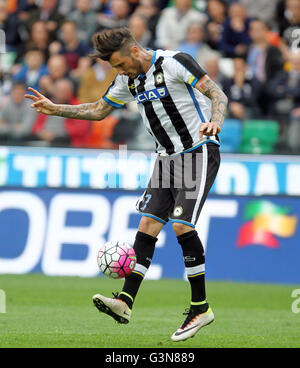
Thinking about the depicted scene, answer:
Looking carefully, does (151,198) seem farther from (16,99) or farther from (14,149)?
(16,99)

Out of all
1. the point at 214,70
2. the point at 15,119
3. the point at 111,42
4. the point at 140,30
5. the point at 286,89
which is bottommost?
the point at 15,119

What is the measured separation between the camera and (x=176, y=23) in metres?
15.0

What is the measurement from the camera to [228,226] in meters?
12.0

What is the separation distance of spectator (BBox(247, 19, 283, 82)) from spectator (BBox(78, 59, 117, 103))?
2.53m

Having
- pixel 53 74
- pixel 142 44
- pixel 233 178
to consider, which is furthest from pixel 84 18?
pixel 233 178

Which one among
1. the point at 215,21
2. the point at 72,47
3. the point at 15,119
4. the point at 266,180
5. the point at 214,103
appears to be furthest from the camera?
the point at 215,21

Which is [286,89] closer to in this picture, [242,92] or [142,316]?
[242,92]

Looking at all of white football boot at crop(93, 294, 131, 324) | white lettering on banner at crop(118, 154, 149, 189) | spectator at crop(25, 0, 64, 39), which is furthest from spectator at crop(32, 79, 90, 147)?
white football boot at crop(93, 294, 131, 324)

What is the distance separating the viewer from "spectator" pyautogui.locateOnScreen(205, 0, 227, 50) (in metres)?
15.0

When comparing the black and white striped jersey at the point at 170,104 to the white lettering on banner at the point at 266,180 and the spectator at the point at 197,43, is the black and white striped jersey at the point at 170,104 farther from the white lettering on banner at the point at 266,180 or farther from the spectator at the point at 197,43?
the spectator at the point at 197,43

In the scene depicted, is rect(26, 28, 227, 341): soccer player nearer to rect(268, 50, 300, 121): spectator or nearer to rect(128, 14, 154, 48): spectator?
rect(268, 50, 300, 121): spectator

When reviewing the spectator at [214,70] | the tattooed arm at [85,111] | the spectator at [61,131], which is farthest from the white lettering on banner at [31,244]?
the tattooed arm at [85,111]

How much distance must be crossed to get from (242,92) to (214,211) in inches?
93.0

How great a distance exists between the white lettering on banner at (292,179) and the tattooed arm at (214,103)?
5577 millimetres
